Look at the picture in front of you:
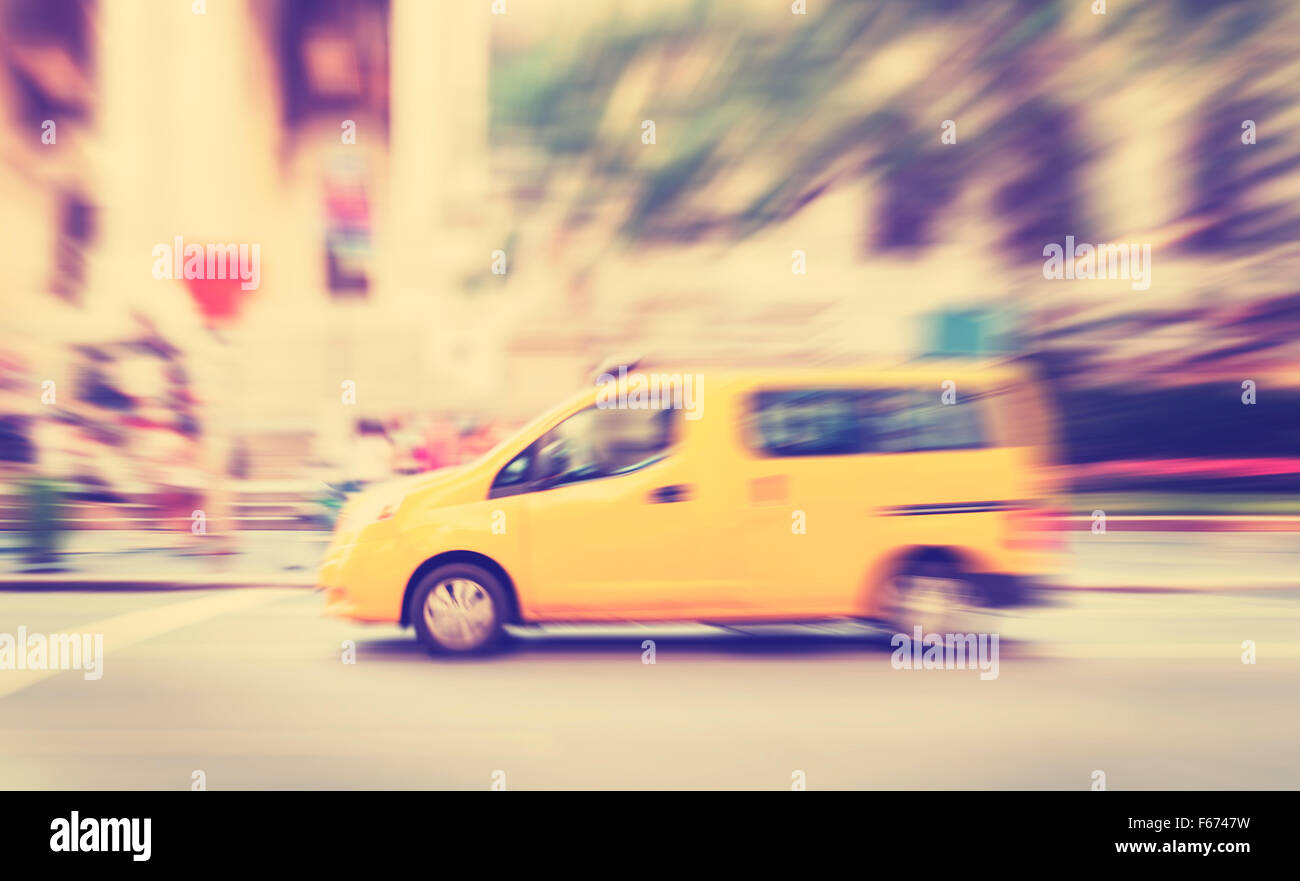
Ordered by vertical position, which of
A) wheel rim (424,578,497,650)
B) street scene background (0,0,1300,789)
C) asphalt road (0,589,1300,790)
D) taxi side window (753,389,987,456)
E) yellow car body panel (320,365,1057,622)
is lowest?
asphalt road (0,589,1300,790)

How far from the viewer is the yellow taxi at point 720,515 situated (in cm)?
624

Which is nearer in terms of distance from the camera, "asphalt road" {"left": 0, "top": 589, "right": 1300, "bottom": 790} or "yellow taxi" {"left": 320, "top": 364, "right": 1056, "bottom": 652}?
"asphalt road" {"left": 0, "top": 589, "right": 1300, "bottom": 790}

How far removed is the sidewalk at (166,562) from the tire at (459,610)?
3.88 metres

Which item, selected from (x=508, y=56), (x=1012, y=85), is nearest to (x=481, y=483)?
(x=508, y=56)

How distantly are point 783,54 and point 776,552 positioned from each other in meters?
7.52

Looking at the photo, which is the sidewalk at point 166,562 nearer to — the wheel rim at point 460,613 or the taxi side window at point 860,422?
the wheel rim at point 460,613

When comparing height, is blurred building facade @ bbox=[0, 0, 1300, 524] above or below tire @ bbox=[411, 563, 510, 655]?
above

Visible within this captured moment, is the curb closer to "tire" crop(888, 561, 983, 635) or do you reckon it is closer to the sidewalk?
the sidewalk

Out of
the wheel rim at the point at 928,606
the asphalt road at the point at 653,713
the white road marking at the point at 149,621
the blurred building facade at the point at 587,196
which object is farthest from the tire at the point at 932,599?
the blurred building facade at the point at 587,196

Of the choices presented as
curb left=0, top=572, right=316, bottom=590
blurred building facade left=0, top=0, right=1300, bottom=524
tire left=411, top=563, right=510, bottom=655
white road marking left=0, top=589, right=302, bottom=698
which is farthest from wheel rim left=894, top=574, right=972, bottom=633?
blurred building facade left=0, top=0, right=1300, bottom=524

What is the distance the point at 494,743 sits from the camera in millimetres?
4652

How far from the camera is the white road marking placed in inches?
233

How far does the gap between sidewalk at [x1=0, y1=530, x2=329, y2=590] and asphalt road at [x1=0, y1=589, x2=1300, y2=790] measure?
2090 millimetres

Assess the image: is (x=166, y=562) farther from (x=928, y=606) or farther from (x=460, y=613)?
(x=928, y=606)
